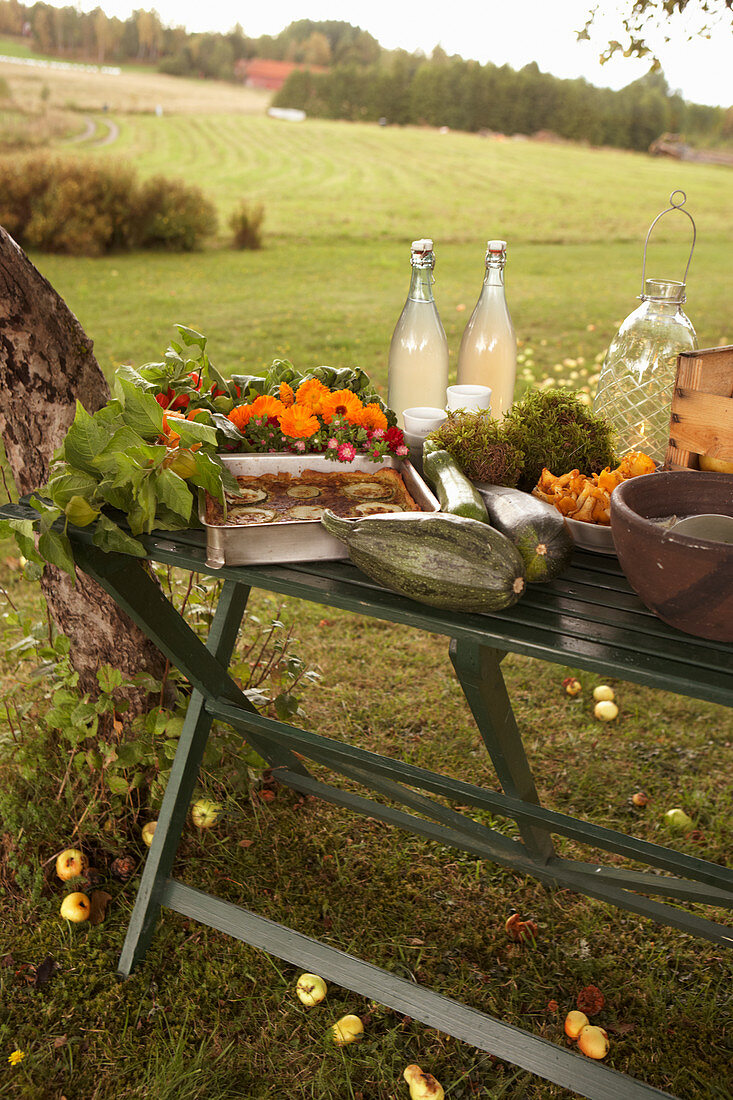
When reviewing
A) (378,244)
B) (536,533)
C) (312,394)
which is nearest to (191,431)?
(312,394)

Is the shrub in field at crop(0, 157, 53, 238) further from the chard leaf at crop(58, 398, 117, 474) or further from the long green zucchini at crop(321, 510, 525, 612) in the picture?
the long green zucchini at crop(321, 510, 525, 612)

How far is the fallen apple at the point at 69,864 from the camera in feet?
6.96

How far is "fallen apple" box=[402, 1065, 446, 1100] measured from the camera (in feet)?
5.51

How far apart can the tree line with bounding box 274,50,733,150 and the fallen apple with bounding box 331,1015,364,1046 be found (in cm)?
2720

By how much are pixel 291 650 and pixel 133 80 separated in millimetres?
21201

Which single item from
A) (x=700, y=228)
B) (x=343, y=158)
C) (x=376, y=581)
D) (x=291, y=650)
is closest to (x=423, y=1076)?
(x=376, y=581)

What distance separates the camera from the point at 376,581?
1289mm

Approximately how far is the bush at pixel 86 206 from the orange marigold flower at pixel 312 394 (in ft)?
41.5

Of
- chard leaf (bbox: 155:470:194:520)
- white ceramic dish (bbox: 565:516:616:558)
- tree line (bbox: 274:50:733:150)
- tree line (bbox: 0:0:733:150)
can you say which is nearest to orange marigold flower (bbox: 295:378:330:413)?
chard leaf (bbox: 155:470:194:520)

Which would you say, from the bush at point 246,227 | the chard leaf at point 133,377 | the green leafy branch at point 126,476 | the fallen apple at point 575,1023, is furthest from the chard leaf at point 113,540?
the bush at point 246,227

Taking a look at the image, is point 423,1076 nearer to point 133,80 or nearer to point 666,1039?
point 666,1039

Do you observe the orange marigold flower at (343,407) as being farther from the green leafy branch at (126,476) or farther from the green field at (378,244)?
the green field at (378,244)

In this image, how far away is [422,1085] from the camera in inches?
66.4

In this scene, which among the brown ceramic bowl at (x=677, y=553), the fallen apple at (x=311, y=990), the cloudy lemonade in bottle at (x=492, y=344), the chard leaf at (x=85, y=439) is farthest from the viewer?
the fallen apple at (x=311, y=990)
